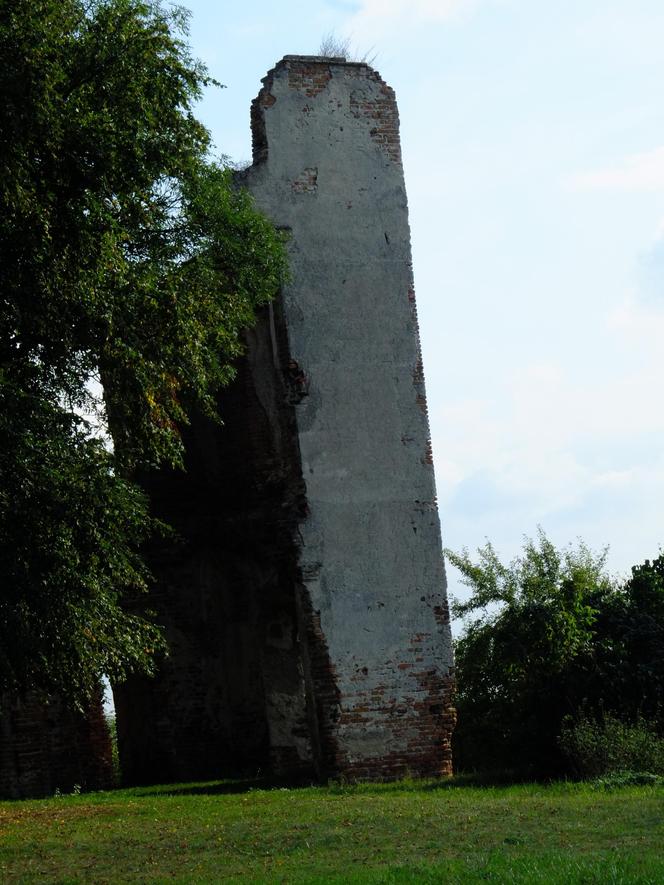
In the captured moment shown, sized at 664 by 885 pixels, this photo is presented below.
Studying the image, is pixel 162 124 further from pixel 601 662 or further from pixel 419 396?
pixel 601 662

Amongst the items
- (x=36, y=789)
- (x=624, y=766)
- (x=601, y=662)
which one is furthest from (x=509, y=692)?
(x=36, y=789)

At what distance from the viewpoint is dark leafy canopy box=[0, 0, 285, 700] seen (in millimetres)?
11641

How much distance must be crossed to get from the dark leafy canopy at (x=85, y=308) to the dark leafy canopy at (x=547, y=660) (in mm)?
5237

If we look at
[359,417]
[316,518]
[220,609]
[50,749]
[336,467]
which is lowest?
[50,749]

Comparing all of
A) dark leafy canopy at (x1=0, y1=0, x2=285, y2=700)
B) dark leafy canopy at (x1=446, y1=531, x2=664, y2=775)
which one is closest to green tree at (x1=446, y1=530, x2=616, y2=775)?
dark leafy canopy at (x1=446, y1=531, x2=664, y2=775)

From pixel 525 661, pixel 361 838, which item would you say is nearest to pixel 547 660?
pixel 525 661

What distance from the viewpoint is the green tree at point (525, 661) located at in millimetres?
15969

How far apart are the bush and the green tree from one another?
1.82 ft

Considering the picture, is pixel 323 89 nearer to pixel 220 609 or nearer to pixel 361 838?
pixel 220 609

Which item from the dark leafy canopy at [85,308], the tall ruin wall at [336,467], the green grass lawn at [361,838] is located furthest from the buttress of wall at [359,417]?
the dark leafy canopy at [85,308]

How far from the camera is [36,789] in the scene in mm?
19625

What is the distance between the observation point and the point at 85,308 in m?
12.1

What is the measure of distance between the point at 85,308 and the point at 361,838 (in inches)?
204

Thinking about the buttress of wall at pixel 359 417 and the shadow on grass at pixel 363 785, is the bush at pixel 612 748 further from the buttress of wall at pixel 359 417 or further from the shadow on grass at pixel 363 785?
the buttress of wall at pixel 359 417
